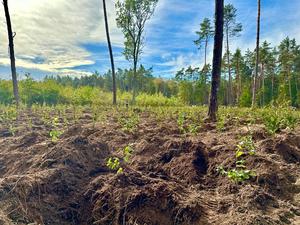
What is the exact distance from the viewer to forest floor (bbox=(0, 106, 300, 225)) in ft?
8.36

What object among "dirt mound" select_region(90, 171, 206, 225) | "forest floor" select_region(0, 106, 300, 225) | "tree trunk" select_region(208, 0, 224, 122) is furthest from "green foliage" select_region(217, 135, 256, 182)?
"tree trunk" select_region(208, 0, 224, 122)

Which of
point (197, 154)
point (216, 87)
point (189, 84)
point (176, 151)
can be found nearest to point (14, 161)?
point (176, 151)

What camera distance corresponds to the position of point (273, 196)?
2822mm

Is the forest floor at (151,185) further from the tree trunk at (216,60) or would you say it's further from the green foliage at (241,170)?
the tree trunk at (216,60)

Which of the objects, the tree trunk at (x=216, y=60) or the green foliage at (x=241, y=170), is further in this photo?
the tree trunk at (x=216, y=60)

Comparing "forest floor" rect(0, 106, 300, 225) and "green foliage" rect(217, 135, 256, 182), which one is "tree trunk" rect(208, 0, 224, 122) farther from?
"green foliage" rect(217, 135, 256, 182)

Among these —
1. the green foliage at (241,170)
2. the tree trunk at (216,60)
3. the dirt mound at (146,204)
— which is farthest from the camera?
the tree trunk at (216,60)

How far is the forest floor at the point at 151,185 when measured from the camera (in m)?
2.55

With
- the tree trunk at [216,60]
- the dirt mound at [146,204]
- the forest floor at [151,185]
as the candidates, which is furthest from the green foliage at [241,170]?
the tree trunk at [216,60]

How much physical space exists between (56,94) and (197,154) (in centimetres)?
1791

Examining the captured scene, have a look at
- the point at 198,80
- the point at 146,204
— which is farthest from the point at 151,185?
the point at 198,80

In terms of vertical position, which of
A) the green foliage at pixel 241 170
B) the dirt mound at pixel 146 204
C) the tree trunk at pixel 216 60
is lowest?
the dirt mound at pixel 146 204

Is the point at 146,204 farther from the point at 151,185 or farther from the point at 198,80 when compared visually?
A: the point at 198,80

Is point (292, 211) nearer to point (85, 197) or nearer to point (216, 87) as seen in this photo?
point (85, 197)
